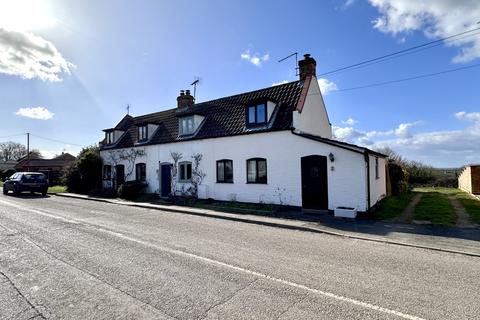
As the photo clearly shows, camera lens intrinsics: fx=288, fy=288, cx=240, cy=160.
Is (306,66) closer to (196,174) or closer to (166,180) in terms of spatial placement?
(196,174)

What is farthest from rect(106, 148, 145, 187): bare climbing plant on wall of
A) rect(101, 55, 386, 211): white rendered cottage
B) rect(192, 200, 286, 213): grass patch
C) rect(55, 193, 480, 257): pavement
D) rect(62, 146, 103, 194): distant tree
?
rect(55, 193, 480, 257): pavement

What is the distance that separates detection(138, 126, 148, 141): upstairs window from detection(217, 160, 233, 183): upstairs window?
27.8 ft

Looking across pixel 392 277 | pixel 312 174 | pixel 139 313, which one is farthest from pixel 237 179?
pixel 139 313

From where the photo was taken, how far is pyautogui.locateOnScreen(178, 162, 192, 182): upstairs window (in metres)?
19.6

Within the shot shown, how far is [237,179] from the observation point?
16781mm

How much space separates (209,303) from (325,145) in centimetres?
1044

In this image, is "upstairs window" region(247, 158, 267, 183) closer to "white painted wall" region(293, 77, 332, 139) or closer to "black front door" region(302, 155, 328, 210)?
"black front door" region(302, 155, 328, 210)

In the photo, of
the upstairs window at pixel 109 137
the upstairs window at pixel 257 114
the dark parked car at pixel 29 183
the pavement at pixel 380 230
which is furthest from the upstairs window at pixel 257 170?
the dark parked car at pixel 29 183

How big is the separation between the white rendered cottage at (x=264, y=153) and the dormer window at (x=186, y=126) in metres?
0.01

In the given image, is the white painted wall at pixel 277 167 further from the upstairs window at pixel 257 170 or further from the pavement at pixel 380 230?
the pavement at pixel 380 230

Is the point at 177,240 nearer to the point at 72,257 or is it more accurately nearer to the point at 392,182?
the point at 72,257

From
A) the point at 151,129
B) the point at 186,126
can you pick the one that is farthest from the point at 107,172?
the point at 186,126

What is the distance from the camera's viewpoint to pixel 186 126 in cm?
2023

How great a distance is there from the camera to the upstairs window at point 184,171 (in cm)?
1958
